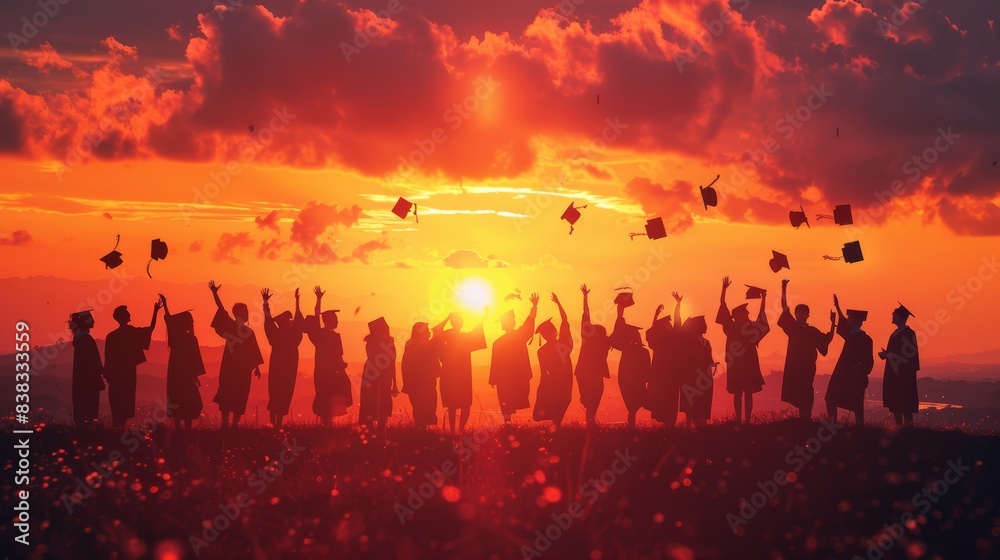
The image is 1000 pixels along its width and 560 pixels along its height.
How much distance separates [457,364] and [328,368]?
8.43ft

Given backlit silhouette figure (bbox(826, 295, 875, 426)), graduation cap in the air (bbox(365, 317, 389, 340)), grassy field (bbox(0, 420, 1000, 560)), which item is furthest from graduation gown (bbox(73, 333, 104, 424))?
backlit silhouette figure (bbox(826, 295, 875, 426))

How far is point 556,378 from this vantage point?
2078 cm

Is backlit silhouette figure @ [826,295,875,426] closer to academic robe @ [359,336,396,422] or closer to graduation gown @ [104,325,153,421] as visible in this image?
academic robe @ [359,336,396,422]

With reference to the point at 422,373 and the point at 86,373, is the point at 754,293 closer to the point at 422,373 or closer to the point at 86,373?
the point at 422,373

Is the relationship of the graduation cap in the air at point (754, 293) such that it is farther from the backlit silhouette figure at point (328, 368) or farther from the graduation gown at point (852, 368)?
the backlit silhouette figure at point (328, 368)

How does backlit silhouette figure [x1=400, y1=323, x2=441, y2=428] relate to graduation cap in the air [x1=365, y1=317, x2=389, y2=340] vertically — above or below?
below

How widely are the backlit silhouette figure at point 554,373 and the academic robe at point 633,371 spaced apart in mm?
1019

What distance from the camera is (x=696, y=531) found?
1250 centimetres

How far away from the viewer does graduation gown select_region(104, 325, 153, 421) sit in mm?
19656

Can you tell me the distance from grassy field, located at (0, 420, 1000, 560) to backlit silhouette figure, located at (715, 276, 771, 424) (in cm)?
239

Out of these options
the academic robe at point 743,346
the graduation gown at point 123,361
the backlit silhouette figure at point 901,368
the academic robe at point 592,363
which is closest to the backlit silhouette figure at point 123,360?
the graduation gown at point 123,361

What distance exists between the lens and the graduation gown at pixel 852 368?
2011 centimetres

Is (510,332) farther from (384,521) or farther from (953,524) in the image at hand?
(953,524)

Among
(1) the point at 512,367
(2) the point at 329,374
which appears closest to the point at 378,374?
(2) the point at 329,374
